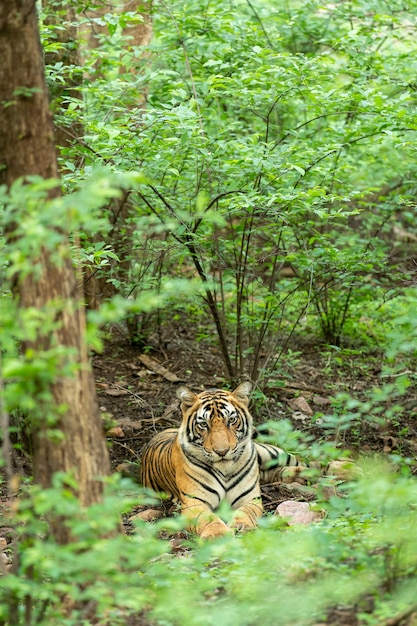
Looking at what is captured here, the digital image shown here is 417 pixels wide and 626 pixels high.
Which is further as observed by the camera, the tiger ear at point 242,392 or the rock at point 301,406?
the rock at point 301,406

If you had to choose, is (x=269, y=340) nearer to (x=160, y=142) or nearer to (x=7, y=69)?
(x=160, y=142)

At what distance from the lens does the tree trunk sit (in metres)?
3.30

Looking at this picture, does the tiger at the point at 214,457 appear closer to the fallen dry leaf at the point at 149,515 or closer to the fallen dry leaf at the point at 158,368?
the fallen dry leaf at the point at 149,515

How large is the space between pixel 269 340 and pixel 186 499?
2736 mm

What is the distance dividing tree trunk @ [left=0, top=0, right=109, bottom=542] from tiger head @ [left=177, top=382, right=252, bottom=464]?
7.68ft

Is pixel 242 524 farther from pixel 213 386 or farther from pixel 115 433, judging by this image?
pixel 213 386

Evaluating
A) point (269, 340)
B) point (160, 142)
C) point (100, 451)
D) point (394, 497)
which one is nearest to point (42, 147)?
point (100, 451)

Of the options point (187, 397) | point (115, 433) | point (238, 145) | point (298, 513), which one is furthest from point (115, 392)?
point (298, 513)

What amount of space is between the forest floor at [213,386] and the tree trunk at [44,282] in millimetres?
2889

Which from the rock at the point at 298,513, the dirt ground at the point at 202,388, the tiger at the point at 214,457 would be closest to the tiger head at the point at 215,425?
the tiger at the point at 214,457

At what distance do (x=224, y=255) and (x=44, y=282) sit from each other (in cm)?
459

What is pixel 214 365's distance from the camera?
861 cm

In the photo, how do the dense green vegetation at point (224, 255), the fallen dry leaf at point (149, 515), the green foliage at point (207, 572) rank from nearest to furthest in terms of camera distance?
the green foliage at point (207, 572) < the dense green vegetation at point (224, 255) < the fallen dry leaf at point (149, 515)

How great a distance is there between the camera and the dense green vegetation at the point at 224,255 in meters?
3.03
